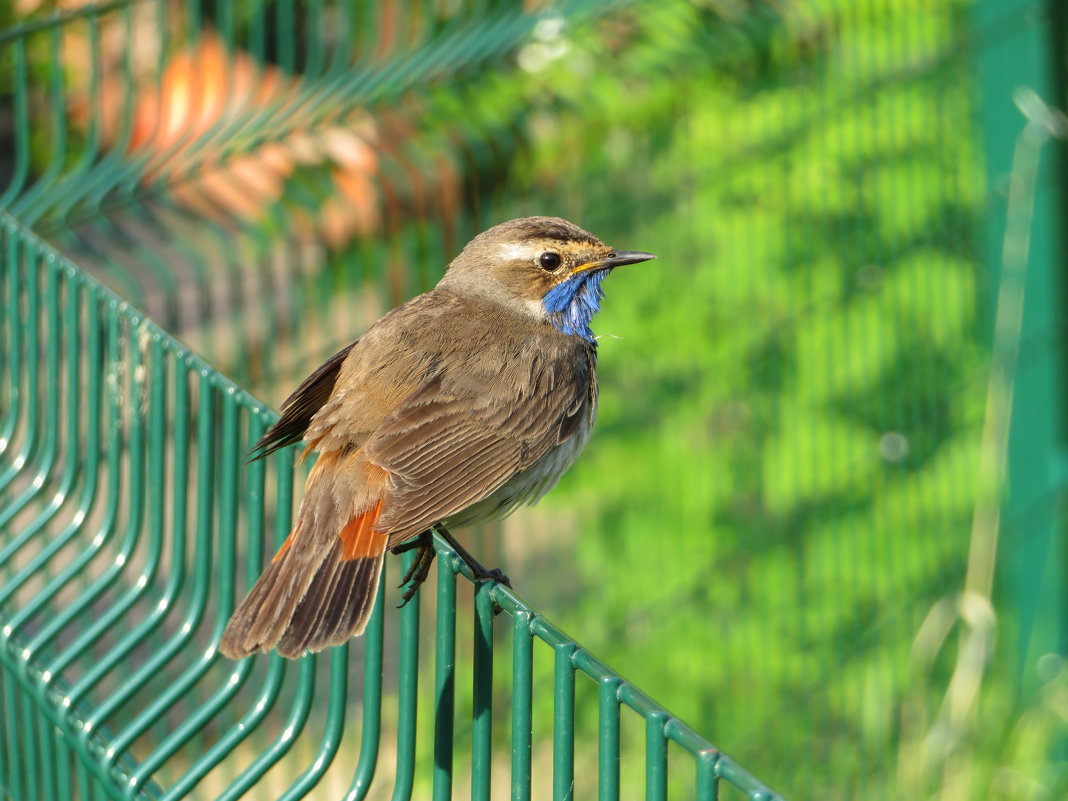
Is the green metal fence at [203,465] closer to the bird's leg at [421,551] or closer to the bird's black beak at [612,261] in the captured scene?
the bird's leg at [421,551]

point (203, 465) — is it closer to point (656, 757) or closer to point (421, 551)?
point (421, 551)

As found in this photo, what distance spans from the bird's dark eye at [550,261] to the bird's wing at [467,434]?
38 cm

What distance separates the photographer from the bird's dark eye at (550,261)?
4312 millimetres

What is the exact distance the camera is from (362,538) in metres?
3.07

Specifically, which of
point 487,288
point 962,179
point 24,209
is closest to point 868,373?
point 962,179

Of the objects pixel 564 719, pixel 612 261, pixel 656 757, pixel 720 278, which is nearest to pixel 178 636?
pixel 564 719

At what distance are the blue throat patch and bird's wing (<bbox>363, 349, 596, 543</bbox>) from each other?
0.29m

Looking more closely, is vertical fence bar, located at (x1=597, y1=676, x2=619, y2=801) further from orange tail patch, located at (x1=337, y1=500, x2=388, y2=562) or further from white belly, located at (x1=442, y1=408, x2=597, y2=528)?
white belly, located at (x1=442, y1=408, x2=597, y2=528)

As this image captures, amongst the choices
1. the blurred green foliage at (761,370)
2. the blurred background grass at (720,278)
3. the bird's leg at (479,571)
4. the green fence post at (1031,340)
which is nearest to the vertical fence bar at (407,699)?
the bird's leg at (479,571)

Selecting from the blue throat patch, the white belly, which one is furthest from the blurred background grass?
the white belly

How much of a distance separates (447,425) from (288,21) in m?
2.06

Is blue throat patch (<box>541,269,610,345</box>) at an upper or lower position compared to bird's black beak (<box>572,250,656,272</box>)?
lower

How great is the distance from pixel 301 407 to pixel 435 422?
1.04 ft

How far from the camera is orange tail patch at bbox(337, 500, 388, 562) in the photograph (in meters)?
3.01
